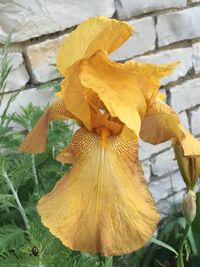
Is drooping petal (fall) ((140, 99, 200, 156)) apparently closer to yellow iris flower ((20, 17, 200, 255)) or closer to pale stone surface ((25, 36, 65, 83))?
yellow iris flower ((20, 17, 200, 255))

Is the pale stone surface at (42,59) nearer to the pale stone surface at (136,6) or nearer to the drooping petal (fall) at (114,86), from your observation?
the pale stone surface at (136,6)

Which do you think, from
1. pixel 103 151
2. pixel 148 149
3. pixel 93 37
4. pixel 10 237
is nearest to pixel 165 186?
pixel 148 149

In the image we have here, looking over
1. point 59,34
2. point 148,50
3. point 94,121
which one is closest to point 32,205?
point 94,121

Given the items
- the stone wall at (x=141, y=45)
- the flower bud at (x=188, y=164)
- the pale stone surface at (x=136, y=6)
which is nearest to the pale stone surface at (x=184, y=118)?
the stone wall at (x=141, y=45)

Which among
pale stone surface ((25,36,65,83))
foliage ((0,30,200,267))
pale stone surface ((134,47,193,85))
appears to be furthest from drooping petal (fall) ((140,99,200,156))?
pale stone surface ((134,47,193,85))

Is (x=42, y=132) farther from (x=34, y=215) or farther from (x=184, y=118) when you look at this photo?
(x=184, y=118)

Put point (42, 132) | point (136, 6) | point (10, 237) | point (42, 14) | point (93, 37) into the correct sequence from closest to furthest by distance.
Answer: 1. point (93, 37)
2. point (42, 132)
3. point (10, 237)
4. point (42, 14)
5. point (136, 6)
